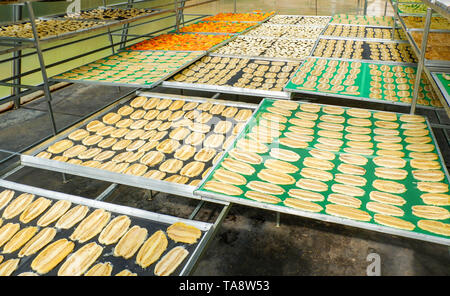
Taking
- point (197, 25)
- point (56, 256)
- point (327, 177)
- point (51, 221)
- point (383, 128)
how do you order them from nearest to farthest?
point (56, 256), point (51, 221), point (327, 177), point (383, 128), point (197, 25)

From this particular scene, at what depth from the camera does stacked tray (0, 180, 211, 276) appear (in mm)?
1642

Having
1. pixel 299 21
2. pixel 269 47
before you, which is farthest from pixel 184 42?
pixel 299 21

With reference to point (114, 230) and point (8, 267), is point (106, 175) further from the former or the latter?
point (8, 267)

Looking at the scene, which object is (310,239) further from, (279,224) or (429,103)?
(429,103)

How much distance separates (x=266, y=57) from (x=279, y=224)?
270 cm

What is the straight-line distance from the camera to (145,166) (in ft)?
8.02

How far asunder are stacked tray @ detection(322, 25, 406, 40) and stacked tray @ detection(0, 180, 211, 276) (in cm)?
524

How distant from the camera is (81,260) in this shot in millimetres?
1678

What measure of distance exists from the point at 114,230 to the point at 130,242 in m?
0.15

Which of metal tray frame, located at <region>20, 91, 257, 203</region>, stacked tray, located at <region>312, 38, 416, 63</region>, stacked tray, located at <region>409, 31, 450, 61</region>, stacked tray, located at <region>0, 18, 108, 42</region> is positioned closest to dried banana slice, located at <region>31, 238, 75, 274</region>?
metal tray frame, located at <region>20, 91, 257, 203</region>

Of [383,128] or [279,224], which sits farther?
[279,224]

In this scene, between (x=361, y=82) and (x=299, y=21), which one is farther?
(x=299, y=21)

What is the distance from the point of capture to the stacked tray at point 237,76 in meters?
3.70

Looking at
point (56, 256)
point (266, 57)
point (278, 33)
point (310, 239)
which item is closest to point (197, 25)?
point (278, 33)
